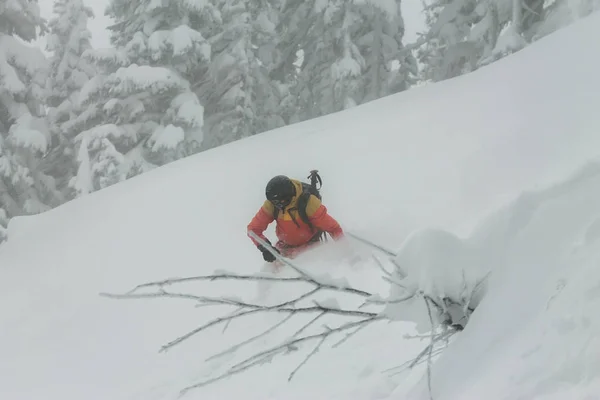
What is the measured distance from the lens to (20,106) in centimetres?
1609

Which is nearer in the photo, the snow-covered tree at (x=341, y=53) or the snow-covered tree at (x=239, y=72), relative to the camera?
the snow-covered tree at (x=239, y=72)

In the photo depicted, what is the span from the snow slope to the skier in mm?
357

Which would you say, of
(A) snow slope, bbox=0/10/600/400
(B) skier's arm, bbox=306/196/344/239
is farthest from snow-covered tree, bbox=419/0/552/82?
(B) skier's arm, bbox=306/196/344/239

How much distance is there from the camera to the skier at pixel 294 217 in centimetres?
528

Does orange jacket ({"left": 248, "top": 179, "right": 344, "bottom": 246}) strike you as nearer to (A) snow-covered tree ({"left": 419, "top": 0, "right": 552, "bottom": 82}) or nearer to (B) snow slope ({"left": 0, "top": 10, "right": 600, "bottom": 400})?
(B) snow slope ({"left": 0, "top": 10, "right": 600, "bottom": 400})

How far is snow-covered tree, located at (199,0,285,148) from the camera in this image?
17734 mm

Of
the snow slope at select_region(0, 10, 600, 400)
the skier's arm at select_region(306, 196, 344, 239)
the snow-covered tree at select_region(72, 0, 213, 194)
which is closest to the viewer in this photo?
the snow slope at select_region(0, 10, 600, 400)

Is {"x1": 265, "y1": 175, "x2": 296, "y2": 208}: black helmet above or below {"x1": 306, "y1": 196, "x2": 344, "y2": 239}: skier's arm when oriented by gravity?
above

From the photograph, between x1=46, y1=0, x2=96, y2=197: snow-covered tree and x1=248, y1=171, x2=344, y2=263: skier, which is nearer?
x1=248, y1=171, x2=344, y2=263: skier

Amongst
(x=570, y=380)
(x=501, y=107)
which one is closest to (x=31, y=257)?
(x=501, y=107)

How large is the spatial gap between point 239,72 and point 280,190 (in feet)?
43.9

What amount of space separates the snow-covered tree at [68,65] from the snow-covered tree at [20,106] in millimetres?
4002

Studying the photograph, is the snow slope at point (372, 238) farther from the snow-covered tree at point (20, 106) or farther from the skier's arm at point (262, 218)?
the snow-covered tree at point (20, 106)

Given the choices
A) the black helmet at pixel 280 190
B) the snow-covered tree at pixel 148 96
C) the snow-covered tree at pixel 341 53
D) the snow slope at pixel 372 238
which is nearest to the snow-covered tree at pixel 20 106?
the snow-covered tree at pixel 148 96
